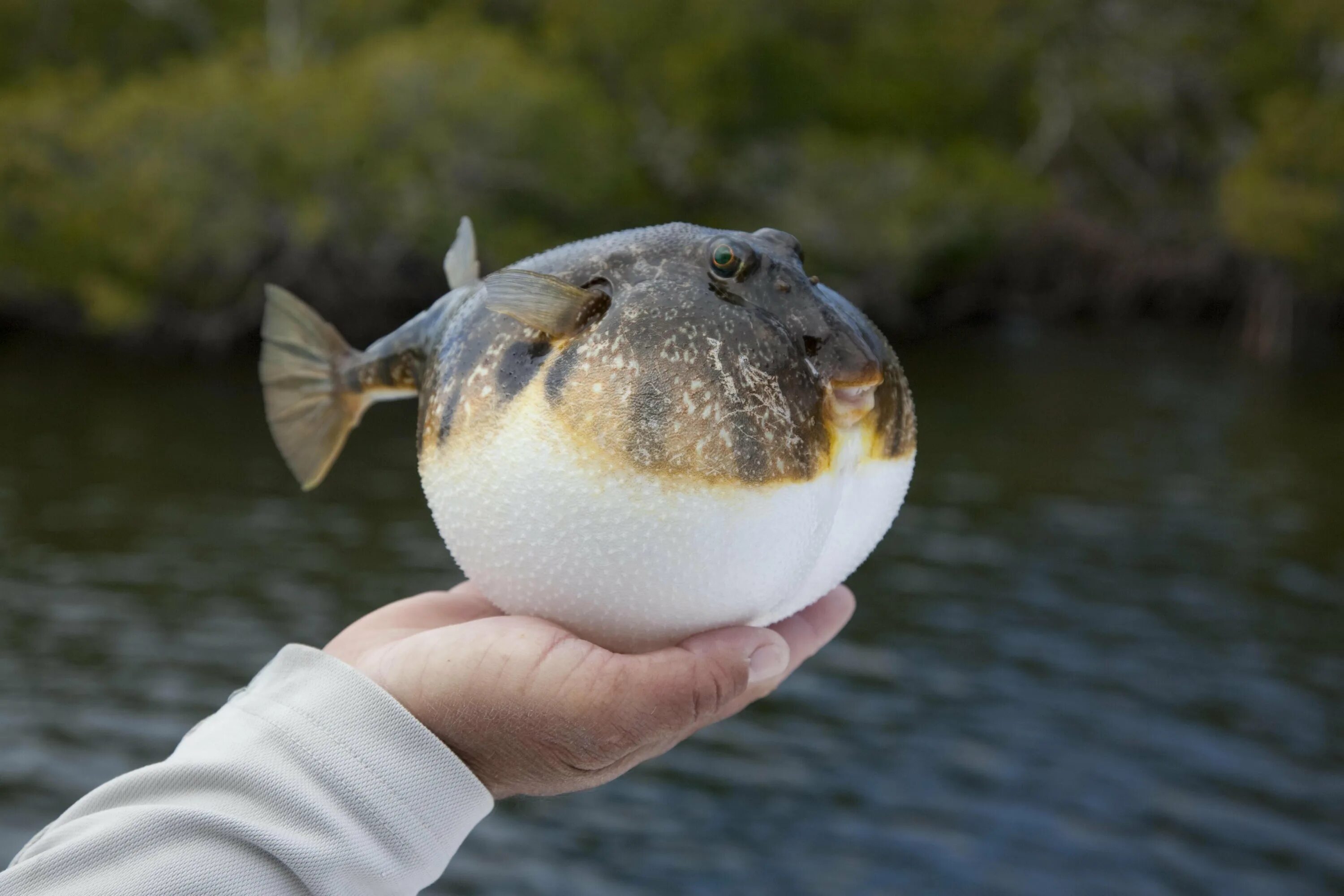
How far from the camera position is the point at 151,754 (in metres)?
10.2

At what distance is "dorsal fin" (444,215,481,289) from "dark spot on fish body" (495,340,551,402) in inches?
18.1

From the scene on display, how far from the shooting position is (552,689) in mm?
1954

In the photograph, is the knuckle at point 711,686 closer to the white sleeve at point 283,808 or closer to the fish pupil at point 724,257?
the white sleeve at point 283,808

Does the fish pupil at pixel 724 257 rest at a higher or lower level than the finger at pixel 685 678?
higher

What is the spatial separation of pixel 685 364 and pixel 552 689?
51cm

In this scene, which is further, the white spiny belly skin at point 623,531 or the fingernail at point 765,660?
the fingernail at point 765,660

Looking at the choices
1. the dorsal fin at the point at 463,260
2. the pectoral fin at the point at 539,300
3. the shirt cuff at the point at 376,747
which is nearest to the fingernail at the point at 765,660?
the shirt cuff at the point at 376,747

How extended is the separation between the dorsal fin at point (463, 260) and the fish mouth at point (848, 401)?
2.58ft

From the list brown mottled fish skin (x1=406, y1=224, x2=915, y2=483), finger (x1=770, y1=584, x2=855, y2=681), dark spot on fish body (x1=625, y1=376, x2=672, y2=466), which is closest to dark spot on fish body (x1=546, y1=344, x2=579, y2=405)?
brown mottled fish skin (x1=406, y1=224, x2=915, y2=483)

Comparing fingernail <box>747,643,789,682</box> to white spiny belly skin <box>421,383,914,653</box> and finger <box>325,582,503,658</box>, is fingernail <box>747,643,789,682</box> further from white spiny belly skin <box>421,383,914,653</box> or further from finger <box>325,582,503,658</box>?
finger <box>325,582,503,658</box>

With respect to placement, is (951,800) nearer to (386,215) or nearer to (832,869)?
(832,869)

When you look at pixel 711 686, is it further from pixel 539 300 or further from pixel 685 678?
pixel 539 300

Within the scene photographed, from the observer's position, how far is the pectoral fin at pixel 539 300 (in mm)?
2057

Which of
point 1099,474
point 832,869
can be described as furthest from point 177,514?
point 1099,474
